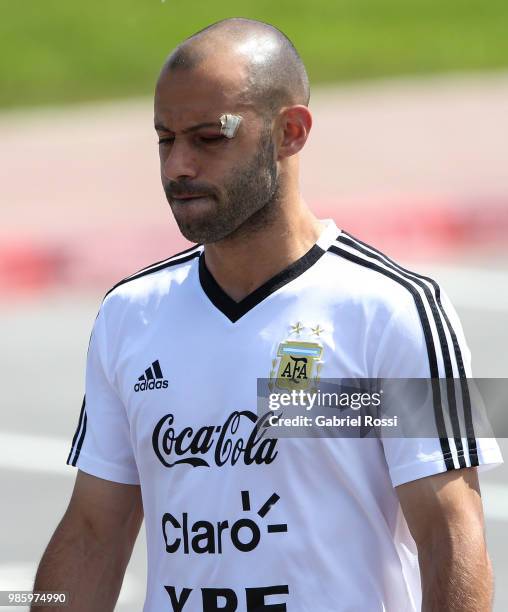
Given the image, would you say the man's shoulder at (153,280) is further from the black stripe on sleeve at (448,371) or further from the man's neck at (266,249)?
the black stripe on sleeve at (448,371)

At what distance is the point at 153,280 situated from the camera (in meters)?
4.41

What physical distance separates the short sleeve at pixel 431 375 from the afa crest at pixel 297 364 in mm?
165

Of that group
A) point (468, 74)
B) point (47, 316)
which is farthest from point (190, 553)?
point (468, 74)

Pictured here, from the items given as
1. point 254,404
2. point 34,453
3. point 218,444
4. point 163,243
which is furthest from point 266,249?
point 163,243

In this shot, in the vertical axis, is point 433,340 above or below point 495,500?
below

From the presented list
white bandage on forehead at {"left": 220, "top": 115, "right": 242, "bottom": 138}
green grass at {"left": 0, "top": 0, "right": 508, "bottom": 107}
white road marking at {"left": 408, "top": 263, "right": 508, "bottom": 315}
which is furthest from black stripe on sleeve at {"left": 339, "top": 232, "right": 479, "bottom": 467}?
green grass at {"left": 0, "top": 0, "right": 508, "bottom": 107}

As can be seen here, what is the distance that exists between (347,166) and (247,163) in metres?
14.0

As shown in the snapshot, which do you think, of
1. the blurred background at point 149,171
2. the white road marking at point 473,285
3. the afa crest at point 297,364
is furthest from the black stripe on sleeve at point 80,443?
the white road marking at point 473,285

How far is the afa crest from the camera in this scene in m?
4.03

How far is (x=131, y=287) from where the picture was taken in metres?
4.41

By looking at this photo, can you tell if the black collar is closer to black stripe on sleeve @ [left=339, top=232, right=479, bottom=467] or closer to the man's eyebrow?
black stripe on sleeve @ [left=339, top=232, right=479, bottom=467]

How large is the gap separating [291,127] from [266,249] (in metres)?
0.29

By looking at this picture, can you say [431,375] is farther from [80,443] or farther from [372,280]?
[80,443]

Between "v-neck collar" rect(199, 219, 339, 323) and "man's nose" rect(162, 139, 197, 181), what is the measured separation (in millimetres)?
328
